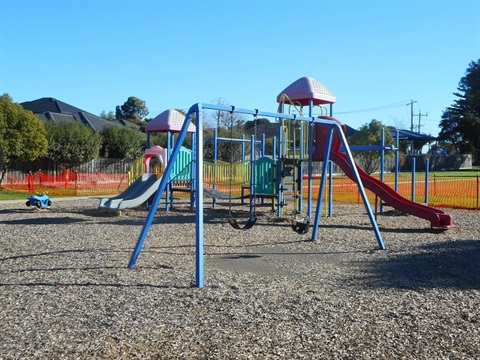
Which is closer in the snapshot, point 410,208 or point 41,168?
point 410,208

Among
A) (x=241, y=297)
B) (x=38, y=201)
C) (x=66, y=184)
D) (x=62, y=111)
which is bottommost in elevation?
(x=241, y=297)

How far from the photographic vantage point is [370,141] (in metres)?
54.9

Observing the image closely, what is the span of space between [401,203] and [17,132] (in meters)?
22.9

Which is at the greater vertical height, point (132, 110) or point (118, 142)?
point (132, 110)

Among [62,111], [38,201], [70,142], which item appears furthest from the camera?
[62,111]

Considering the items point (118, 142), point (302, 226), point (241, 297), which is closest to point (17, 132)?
point (118, 142)

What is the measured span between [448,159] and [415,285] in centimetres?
7461

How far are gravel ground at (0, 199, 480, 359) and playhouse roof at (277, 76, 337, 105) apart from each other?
4978 mm

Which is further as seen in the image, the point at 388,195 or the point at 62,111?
the point at 62,111

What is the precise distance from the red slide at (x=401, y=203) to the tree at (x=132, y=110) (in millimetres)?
81178

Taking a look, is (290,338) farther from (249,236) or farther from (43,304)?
(249,236)

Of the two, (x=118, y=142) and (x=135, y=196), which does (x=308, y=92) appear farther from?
(x=118, y=142)

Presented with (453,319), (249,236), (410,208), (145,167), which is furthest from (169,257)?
(145,167)

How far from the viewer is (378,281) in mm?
7258
